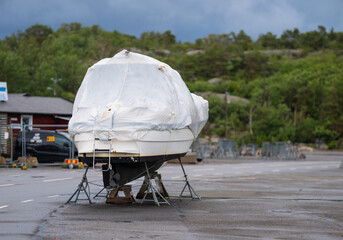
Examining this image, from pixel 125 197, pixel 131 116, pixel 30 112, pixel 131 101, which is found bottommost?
pixel 125 197

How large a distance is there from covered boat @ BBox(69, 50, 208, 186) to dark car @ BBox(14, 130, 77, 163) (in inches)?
776

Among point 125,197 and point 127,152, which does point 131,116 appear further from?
point 125,197

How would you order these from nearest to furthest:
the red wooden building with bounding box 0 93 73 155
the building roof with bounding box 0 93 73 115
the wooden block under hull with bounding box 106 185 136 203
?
the wooden block under hull with bounding box 106 185 136 203 < the red wooden building with bounding box 0 93 73 155 < the building roof with bounding box 0 93 73 115

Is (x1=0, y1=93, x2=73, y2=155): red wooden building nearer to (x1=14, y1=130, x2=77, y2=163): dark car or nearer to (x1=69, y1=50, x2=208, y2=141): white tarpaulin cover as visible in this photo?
(x1=14, y1=130, x2=77, y2=163): dark car

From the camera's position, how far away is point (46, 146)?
1352 inches

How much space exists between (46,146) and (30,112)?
10185 mm

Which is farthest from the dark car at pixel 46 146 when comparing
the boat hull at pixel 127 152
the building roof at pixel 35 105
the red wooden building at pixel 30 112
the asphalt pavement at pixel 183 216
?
the boat hull at pixel 127 152

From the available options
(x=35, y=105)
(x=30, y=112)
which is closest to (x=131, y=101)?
(x=30, y=112)

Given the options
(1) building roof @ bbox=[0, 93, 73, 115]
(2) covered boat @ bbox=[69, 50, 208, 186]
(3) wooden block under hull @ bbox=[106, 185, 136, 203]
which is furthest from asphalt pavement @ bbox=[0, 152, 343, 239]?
(1) building roof @ bbox=[0, 93, 73, 115]

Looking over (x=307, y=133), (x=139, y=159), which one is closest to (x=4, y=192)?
(x=139, y=159)

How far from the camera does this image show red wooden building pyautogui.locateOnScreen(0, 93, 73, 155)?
A: 4291 cm

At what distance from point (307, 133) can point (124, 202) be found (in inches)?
2839

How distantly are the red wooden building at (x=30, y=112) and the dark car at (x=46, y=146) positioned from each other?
6.42 m

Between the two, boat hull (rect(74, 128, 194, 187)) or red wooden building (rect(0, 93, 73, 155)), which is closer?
boat hull (rect(74, 128, 194, 187))
